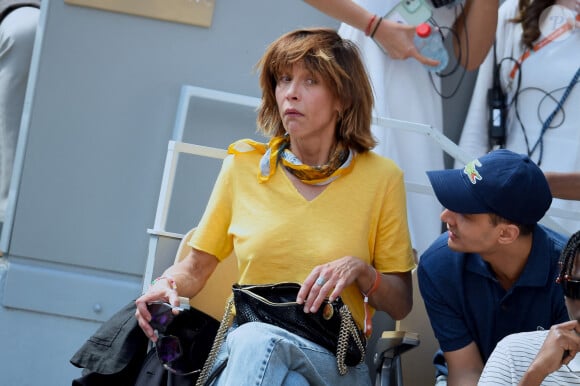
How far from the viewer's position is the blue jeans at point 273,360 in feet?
9.64

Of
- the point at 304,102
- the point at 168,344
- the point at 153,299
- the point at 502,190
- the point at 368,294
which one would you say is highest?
the point at 304,102

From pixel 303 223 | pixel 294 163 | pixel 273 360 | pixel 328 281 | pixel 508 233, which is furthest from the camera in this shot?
pixel 294 163

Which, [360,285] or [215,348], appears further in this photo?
[360,285]

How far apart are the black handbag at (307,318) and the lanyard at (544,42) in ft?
6.25

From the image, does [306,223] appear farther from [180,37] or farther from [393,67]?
[180,37]

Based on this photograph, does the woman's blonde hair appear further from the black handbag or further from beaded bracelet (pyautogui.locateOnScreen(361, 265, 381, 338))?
the black handbag

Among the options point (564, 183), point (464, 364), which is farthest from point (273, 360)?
point (564, 183)

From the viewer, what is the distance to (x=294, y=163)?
3564 millimetres

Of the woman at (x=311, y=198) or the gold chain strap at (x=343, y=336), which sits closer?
the gold chain strap at (x=343, y=336)

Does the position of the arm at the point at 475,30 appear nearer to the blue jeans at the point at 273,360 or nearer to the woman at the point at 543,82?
the woman at the point at 543,82

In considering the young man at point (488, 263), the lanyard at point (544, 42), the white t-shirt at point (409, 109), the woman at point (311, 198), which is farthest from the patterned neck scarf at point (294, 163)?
the lanyard at point (544, 42)

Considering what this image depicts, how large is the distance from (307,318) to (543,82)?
6.35 feet

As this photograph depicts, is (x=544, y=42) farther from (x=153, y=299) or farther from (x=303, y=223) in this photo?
(x=153, y=299)

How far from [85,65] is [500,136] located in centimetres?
195
